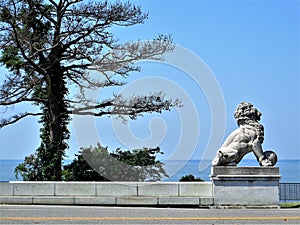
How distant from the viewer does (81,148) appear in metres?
24.8

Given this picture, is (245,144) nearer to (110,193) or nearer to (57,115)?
(110,193)

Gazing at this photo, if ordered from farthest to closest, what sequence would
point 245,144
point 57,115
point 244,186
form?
point 57,115 < point 245,144 < point 244,186

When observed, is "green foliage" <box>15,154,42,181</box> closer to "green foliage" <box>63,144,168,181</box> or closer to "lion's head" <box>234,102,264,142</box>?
"green foliage" <box>63,144,168,181</box>

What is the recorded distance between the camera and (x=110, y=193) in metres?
15.3

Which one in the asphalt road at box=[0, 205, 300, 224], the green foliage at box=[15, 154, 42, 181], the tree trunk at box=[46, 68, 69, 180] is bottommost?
the asphalt road at box=[0, 205, 300, 224]

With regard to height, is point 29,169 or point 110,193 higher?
point 29,169

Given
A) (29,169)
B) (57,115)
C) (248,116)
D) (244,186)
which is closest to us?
(244,186)

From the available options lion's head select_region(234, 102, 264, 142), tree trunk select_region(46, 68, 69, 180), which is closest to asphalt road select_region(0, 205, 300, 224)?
lion's head select_region(234, 102, 264, 142)

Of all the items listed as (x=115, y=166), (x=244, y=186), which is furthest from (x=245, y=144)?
(x=115, y=166)

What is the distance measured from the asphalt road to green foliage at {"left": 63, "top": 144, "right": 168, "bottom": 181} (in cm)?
948

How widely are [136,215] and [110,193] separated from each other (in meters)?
3.03

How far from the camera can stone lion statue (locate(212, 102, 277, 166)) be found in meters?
14.9

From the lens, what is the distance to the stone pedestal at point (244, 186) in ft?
48.3

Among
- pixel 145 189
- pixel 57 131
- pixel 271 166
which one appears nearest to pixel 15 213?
pixel 145 189
